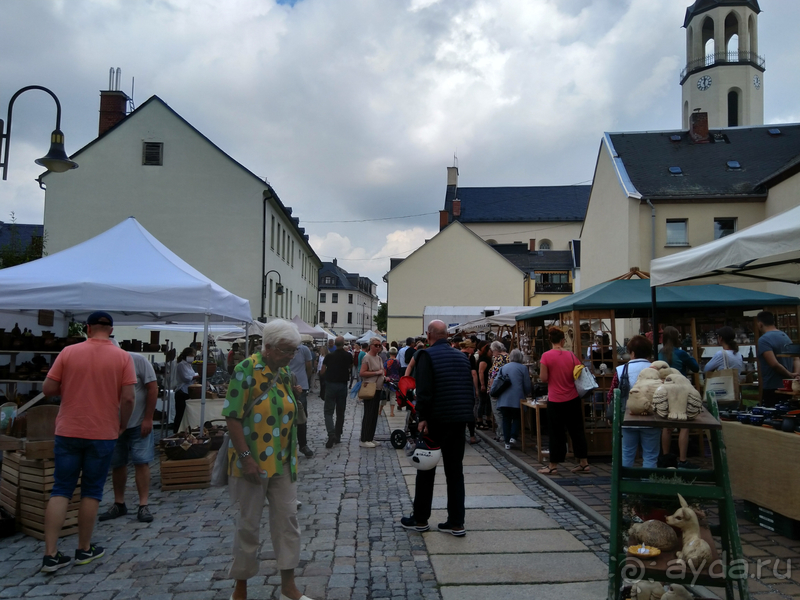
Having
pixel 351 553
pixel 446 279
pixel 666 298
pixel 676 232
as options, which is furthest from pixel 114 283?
pixel 446 279

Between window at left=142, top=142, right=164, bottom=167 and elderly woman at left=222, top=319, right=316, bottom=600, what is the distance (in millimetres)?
25756

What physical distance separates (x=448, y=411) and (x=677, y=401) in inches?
80.1

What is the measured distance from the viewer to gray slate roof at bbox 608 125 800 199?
25734mm

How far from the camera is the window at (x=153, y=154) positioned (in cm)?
2703

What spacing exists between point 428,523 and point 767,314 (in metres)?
4.51

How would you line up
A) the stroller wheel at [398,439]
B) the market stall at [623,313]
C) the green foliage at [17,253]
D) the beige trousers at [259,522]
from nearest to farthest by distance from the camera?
1. the beige trousers at [259,522]
2. the market stall at [623,313]
3. the stroller wheel at [398,439]
4. the green foliage at [17,253]

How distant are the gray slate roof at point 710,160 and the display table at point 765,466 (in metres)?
21.8

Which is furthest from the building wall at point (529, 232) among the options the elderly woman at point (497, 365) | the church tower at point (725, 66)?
the elderly woman at point (497, 365)

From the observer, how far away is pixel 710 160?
28391 mm

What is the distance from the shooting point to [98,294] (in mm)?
7699

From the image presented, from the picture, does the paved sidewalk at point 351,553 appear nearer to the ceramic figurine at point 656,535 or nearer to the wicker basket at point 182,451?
the wicker basket at point 182,451

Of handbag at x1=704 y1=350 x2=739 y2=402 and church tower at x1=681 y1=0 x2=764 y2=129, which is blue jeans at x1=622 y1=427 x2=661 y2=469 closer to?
handbag at x1=704 y1=350 x2=739 y2=402

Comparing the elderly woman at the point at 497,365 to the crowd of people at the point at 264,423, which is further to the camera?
the elderly woman at the point at 497,365

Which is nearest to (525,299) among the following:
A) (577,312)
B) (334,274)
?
(577,312)
